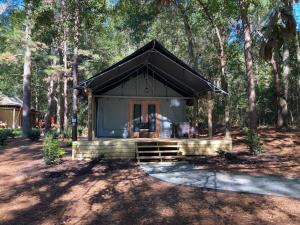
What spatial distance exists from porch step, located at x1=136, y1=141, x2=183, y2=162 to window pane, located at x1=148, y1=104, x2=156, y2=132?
147 inches

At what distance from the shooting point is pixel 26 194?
9133mm

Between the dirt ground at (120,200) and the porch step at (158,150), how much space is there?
175cm

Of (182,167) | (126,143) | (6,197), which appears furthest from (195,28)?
(6,197)

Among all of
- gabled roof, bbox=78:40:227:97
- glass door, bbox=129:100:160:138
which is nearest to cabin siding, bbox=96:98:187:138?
glass door, bbox=129:100:160:138

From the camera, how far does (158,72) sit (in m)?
18.1

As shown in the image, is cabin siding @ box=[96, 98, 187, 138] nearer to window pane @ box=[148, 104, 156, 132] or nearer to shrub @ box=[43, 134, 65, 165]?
window pane @ box=[148, 104, 156, 132]

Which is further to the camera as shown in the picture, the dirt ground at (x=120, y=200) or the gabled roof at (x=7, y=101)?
the gabled roof at (x=7, y=101)

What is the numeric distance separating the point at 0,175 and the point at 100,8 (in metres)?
9.39

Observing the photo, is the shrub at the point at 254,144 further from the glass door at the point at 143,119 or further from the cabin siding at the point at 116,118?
the glass door at the point at 143,119

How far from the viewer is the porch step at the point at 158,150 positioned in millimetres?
13984

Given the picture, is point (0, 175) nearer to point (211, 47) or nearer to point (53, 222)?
point (53, 222)

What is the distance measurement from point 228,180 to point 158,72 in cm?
943

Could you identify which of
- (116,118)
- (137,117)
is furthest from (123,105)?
(137,117)

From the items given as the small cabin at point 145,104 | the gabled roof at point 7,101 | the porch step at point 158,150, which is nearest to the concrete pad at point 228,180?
the porch step at point 158,150
